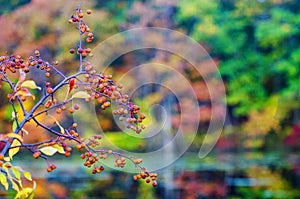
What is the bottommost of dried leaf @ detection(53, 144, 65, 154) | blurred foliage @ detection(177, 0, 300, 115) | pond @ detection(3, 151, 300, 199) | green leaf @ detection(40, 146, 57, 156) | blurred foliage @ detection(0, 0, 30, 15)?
green leaf @ detection(40, 146, 57, 156)

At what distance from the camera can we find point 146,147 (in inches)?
267

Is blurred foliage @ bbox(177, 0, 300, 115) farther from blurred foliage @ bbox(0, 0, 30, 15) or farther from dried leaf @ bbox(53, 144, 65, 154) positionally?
dried leaf @ bbox(53, 144, 65, 154)

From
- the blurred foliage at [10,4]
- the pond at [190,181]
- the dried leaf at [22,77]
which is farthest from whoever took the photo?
the pond at [190,181]

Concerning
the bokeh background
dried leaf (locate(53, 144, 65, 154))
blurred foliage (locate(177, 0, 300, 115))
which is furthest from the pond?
dried leaf (locate(53, 144, 65, 154))

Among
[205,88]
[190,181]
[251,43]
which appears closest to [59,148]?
[190,181]

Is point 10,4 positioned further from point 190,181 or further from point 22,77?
point 22,77

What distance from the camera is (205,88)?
6355 mm

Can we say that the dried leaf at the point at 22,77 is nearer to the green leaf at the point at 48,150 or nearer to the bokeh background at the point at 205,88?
the green leaf at the point at 48,150

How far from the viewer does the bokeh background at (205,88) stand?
213 inches

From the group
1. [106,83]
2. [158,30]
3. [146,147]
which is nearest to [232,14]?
[158,30]

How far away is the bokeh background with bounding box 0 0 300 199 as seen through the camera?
17.8 feet

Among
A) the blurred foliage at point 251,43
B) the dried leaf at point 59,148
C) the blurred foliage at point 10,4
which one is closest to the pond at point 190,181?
the blurred foliage at point 251,43

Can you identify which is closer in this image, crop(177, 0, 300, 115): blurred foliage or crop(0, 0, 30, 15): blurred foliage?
crop(0, 0, 30, 15): blurred foliage

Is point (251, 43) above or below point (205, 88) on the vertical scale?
above
